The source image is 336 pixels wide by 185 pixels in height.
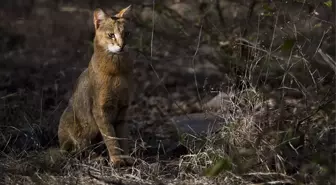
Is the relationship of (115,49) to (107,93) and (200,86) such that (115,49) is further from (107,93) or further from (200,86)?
(200,86)

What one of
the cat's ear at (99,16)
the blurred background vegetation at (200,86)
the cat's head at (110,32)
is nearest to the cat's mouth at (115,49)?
the cat's head at (110,32)

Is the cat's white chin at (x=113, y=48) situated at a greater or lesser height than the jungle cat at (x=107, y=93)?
greater

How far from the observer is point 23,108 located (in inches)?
288

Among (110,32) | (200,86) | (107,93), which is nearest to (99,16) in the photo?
(110,32)

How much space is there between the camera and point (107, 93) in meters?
5.93

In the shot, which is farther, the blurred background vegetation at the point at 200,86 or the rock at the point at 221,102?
the rock at the point at 221,102

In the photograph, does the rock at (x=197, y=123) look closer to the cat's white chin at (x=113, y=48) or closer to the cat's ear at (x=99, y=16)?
the cat's white chin at (x=113, y=48)

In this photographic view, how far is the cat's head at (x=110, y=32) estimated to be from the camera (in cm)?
581

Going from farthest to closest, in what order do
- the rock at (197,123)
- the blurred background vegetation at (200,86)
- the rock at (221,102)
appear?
the rock at (197,123) → the rock at (221,102) → the blurred background vegetation at (200,86)

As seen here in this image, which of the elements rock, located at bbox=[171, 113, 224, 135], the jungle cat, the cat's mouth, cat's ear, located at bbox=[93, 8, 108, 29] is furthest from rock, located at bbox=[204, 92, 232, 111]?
cat's ear, located at bbox=[93, 8, 108, 29]

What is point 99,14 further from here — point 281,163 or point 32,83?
point 32,83

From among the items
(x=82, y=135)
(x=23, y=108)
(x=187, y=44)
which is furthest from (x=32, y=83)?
(x=82, y=135)

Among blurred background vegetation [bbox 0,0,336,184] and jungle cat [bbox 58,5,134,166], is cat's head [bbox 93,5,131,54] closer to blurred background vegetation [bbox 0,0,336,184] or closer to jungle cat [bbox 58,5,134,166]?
jungle cat [bbox 58,5,134,166]

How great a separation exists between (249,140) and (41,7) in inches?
176
